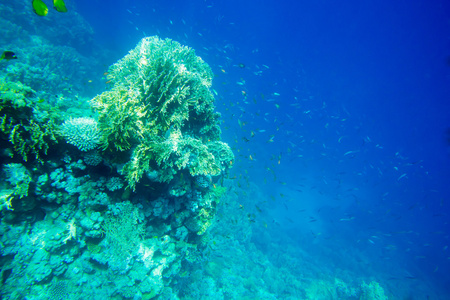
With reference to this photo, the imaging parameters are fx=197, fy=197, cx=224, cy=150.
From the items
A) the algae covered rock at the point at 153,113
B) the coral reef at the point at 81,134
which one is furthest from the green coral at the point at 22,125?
the algae covered rock at the point at 153,113

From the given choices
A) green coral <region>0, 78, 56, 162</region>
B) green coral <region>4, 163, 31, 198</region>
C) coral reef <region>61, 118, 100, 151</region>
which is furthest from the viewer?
coral reef <region>61, 118, 100, 151</region>

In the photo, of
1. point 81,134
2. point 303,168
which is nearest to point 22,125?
point 81,134

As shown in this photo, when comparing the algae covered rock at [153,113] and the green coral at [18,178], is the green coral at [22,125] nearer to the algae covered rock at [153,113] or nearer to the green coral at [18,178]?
the green coral at [18,178]

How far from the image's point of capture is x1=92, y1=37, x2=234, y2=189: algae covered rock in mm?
3745

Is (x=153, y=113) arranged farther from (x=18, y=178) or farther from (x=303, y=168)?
(x=303, y=168)

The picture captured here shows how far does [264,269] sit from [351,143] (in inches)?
2998

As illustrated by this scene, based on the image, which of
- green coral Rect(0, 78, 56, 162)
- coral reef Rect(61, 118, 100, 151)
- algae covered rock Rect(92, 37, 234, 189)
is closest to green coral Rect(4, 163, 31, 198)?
green coral Rect(0, 78, 56, 162)

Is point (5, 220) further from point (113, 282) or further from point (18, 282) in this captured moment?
point (113, 282)

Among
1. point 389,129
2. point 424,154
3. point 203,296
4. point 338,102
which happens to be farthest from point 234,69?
point 424,154

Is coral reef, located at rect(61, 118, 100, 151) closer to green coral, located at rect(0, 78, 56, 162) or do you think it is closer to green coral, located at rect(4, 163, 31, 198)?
green coral, located at rect(0, 78, 56, 162)

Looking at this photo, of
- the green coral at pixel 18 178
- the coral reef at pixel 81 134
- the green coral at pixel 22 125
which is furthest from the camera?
the coral reef at pixel 81 134

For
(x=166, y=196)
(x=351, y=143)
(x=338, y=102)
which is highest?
(x=338, y=102)

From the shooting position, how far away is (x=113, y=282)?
4.66 metres

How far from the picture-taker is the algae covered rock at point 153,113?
3745mm
